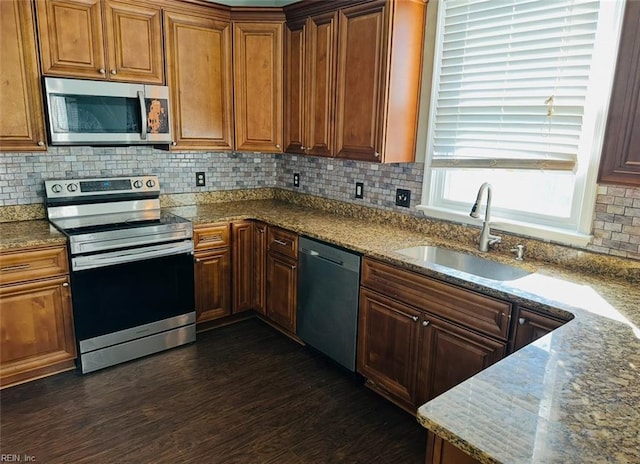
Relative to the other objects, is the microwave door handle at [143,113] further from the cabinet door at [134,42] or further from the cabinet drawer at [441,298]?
the cabinet drawer at [441,298]

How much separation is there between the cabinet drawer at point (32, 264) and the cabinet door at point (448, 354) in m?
2.03

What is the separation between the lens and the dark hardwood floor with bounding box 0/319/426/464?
2.11 meters

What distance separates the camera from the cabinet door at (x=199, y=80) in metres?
3.03

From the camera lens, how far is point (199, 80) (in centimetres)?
317

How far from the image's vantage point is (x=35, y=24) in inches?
98.1

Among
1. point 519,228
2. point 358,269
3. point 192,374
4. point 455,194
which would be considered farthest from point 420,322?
point 192,374

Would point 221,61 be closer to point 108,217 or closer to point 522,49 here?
point 108,217

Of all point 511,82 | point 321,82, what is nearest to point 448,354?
point 511,82

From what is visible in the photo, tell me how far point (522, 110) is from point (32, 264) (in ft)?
9.03

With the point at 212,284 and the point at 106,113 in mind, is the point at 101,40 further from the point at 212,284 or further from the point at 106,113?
the point at 212,284

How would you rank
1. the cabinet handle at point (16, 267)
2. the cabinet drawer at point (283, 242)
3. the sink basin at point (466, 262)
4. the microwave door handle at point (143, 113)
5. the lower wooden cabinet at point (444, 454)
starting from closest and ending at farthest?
1. the lower wooden cabinet at point (444, 454)
2. the sink basin at point (466, 262)
3. the cabinet handle at point (16, 267)
4. the microwave door handle at point (143, 113)
5. the cabinet drawer at point (283, 242)

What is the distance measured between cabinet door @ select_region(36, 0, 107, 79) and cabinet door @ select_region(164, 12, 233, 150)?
436mm

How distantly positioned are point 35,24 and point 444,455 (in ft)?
9.50

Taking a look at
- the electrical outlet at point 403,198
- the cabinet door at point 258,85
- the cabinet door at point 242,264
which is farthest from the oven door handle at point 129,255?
the electrical outlet at point 403,198
